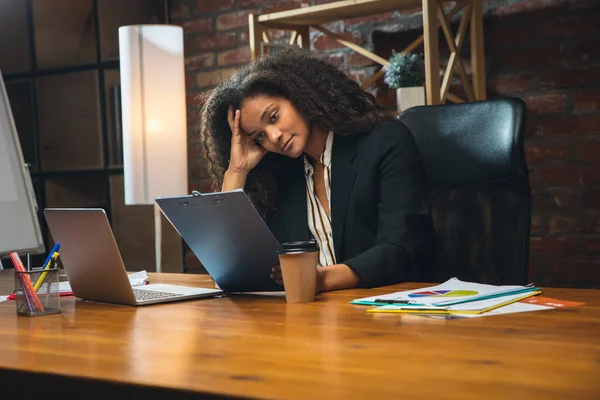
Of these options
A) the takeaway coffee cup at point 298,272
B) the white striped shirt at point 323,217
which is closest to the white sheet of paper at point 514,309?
the takeaway coffee cup at point 298,272

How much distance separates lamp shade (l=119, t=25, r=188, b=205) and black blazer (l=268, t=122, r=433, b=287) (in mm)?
939

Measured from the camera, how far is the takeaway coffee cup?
1250mm

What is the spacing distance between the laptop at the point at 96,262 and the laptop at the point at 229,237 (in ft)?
0.19

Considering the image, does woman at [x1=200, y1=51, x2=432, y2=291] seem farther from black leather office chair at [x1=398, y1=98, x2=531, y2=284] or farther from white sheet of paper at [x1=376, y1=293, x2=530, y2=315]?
white sheet of paper at [x1=376, y1=293, x2=530, y2=315]

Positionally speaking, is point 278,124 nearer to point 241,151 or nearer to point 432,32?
point 241,151

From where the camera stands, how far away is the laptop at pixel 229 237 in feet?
4.32

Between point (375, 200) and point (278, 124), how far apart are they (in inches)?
11.8

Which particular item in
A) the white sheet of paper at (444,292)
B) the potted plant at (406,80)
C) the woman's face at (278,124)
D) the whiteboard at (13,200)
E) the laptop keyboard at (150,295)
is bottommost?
the laptop keyboard at (150,295)

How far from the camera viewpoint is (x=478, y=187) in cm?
179

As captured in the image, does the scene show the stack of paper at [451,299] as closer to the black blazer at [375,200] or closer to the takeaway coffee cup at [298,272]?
the takeaway coffee cup at [298,272]

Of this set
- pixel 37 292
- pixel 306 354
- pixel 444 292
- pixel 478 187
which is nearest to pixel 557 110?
pixel 478 187

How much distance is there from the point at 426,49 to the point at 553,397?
6.67 feet

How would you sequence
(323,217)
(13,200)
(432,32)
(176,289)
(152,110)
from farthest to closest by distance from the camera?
(152,110)
(432,32)
(323,217)
(13,200)
(176,289)

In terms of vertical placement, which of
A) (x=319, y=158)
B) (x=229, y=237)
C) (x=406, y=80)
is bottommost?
(x=229, y=237)
